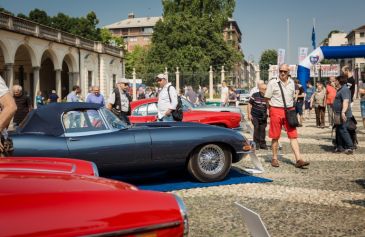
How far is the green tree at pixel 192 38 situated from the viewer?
54.0 metres

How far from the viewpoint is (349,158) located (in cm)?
914

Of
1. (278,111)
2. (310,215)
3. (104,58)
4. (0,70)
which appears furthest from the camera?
(104,58)

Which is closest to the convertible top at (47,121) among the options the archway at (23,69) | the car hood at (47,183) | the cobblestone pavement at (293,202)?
the cobblestone pavement at (293,202)

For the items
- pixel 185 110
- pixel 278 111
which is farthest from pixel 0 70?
pixel 278 111

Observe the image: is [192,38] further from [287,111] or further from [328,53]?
[287,111]

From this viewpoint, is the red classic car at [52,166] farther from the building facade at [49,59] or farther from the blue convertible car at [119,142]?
the building facade at [49,59]

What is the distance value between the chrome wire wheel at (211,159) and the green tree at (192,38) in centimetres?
4685

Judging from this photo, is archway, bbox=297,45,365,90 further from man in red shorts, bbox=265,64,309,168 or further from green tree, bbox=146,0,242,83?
green tree, bbox=146,0,242,83

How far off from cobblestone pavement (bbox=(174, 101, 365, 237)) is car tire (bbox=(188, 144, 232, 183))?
311 millimetres

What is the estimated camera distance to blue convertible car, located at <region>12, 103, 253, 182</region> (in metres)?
5.90

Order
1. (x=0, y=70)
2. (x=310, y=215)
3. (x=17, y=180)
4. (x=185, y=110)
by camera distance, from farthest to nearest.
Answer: (x=0, y=70) → (x=185, y=110) → (x=310, y=215) → (x=17, y=180)

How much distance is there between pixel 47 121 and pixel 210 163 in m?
2.57

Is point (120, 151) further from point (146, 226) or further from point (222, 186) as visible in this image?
point (146, 226)

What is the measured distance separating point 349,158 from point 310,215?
182 inches
